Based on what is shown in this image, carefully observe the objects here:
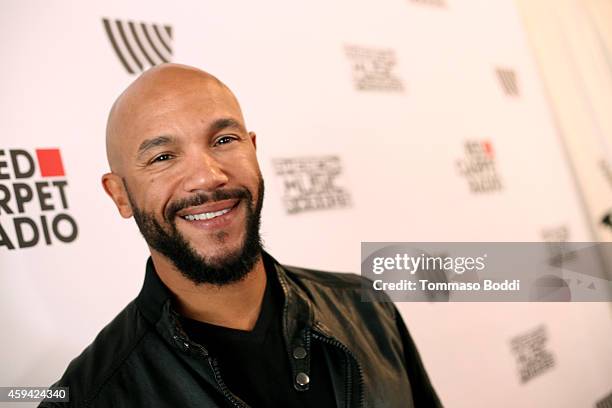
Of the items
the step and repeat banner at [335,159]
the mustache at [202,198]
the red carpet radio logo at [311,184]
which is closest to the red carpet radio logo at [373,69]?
the step and repeat banner at [335,159]

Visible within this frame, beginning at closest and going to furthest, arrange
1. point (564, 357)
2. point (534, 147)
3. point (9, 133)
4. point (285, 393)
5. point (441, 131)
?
1. point (285, 393)
2. point (9, 133)
3. point (441, 131)
4. point (564, 357)
5. point (534, 147)

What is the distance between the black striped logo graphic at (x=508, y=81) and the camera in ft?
7.52

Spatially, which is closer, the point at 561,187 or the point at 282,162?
the point at 282,162

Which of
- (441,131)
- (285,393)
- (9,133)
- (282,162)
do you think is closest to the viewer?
(285,393)

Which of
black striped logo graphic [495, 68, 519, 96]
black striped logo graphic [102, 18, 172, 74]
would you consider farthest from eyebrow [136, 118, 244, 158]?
black striped logo graphic [495, 68, 519, 96]

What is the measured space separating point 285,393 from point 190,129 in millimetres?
450

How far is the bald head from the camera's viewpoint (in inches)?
40.0

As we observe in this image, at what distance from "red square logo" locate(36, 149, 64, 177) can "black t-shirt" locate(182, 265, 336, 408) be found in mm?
373

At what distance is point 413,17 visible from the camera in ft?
6.59

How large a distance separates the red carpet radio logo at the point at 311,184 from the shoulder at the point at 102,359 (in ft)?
1.80

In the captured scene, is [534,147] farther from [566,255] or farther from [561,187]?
[566,255]

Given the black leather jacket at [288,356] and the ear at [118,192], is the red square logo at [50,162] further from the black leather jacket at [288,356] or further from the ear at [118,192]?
the black leather jacket at [288,356]

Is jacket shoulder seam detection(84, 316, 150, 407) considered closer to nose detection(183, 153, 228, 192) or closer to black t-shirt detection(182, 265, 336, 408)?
black t-shirt detection(182, 265, 336, 408)

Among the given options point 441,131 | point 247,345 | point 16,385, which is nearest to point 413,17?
point 441,131
